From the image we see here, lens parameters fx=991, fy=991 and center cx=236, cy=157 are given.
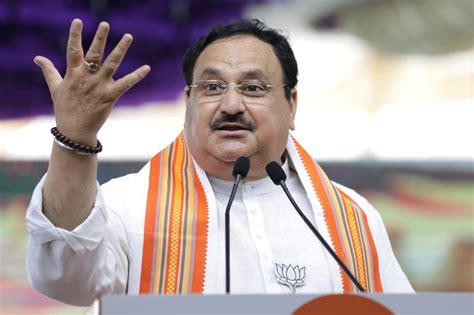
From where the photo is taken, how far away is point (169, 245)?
301 cm

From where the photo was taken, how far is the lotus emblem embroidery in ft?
9.62

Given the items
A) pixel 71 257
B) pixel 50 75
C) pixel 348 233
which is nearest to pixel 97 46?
pixel 50 75

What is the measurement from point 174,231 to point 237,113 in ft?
1.36

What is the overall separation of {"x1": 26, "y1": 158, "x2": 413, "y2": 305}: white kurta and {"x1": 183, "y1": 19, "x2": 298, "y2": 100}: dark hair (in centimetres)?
33

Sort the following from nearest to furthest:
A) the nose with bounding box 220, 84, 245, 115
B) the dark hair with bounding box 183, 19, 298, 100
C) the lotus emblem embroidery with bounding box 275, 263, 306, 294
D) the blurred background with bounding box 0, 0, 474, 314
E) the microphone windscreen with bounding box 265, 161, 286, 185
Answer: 1. the microphone windscreen with bounding box 265, 161, 286, 185
2. the lotus emblem embroidery with bounding box 275, 263, 306, 294
3. the nose with bounding box 220, 84, 245, 115
4. the dark hair with bounding box 183, 19, 298, 100
5. the blurred background with bounding box 0, 0, 474, 314

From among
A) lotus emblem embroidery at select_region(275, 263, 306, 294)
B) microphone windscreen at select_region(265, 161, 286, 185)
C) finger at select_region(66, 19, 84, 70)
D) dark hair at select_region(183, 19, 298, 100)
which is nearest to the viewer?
Result: finger at select_region(66, 19, 84, 70)

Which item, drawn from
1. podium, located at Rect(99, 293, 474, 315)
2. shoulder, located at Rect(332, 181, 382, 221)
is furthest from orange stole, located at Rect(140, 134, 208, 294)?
podium, located at Rect(99, 293, 474, 315)

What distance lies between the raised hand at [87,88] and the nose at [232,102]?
0.65m

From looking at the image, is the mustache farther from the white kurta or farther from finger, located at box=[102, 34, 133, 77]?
finger, located at box=[102, 34, 133, 77]

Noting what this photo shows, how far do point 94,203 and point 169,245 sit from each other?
19.3 inches

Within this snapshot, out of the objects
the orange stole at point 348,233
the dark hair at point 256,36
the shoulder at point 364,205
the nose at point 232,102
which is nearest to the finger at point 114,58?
the nose at point 232,102

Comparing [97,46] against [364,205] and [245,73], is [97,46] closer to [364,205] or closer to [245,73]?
[245,73]

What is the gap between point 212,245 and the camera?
9.86ft

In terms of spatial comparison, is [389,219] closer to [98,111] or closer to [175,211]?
[175,211]
